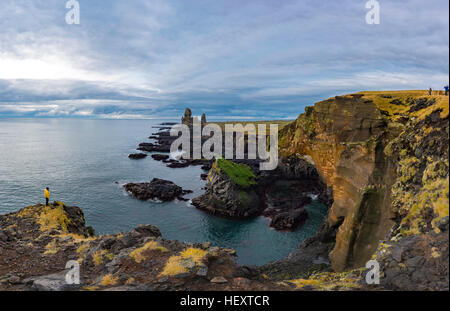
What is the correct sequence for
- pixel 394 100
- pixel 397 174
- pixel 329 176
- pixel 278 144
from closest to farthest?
1. pixel 397 174
2. pixel 394 100
3. pixel 329 176
4. pixel 278 144

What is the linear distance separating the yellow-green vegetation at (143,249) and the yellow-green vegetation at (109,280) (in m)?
1.50

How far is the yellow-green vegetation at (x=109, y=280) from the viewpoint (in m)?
10.5

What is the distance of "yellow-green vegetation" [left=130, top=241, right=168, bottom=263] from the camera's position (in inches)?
496

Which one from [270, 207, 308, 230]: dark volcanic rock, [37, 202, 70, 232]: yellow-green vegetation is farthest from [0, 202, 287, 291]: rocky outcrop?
[270, 207, 308, 230]: dark volcanic rock

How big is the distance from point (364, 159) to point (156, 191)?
42.5m

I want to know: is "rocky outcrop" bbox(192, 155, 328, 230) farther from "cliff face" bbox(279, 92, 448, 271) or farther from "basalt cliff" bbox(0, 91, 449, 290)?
"cliff face" bbox(279, 92, 448, 271)

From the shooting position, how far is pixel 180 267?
11.1 m

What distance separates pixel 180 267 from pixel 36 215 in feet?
59.7

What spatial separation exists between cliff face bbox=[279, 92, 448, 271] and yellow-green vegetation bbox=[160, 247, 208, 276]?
10958 millimetres

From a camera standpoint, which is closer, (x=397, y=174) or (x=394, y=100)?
(x=397, y=174)

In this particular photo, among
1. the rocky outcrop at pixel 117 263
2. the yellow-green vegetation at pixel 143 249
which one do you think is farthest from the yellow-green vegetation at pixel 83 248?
the yellow-green vegetation at pixel 143 249

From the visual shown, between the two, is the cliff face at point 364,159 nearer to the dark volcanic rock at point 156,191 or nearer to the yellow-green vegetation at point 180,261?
the yellow-green vegetation at point 180,261
